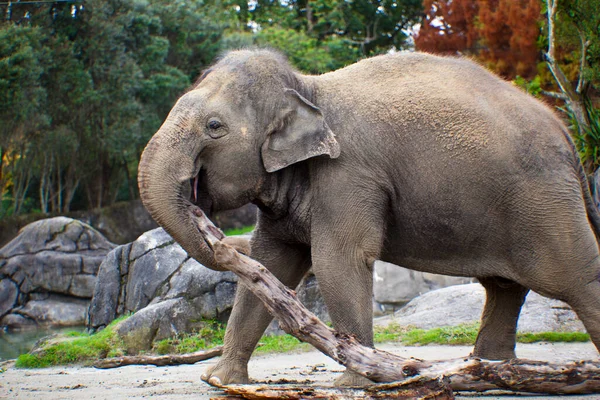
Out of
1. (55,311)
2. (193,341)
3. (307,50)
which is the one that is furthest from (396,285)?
(307,50)

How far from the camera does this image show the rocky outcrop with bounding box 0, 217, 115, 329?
55.9 feet

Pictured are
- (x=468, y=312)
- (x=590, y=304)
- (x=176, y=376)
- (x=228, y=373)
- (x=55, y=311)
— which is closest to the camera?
(x=590, y=304)

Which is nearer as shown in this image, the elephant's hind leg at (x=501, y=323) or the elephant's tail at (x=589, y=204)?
the elephant's tail at (x=589, y=204)

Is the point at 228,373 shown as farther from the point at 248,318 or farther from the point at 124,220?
the point at 124,220

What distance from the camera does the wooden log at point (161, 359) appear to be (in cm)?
761

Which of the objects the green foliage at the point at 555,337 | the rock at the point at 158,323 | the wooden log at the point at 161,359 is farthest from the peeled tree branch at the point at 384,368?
the rock at the point at 158,323

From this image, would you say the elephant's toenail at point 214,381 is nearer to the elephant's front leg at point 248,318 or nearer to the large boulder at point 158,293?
the elephant's front leg at point 248,318

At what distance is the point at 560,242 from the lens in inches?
210

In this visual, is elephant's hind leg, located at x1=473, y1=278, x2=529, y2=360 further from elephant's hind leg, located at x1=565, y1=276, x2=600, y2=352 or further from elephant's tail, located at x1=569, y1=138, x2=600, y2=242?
elephant's hind leg, located at x1=565, y1=276, x2=600, y2=352

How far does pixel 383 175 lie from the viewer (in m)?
5.41

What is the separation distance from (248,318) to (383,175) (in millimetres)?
1608

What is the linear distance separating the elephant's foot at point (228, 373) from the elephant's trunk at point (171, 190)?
1173mm

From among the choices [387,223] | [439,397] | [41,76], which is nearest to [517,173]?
[387,223]

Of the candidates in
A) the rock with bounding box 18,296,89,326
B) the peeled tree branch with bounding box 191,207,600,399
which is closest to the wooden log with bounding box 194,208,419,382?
the peeled tree branch with bounding box 191,207,600,399
